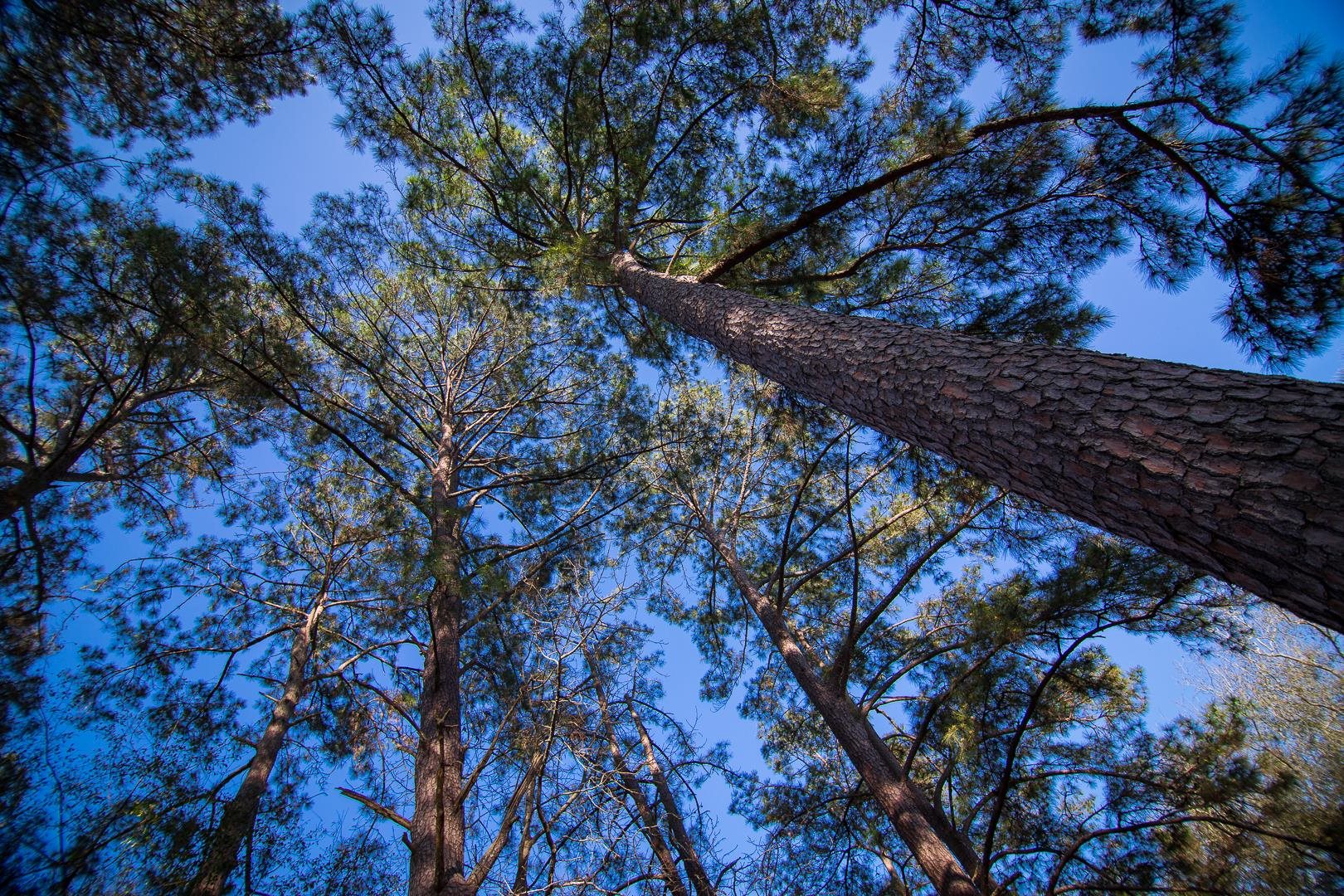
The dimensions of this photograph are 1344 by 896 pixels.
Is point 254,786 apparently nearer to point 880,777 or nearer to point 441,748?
point 441,748

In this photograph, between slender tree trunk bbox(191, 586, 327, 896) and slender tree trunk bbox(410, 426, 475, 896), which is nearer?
slender tree trunk bbox(410, 426, 475, 896)

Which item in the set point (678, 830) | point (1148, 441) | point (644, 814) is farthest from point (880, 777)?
point (1148, 441)

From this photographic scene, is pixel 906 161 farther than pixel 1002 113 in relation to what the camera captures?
Yes

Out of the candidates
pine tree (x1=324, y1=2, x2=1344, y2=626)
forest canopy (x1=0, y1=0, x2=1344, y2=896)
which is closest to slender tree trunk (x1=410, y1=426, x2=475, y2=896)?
forest canopy (x1=0, y1=0, x2=1344, y2=896)

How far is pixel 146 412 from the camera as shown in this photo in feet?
14.8

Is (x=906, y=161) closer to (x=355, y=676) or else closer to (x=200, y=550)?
(x=355, y=676)

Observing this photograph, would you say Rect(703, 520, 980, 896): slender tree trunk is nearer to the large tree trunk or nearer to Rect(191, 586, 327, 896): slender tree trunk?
the large tree trunk

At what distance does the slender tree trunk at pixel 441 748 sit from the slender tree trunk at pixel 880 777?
246 centimetres

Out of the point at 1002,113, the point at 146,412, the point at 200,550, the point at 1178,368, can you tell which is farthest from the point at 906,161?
the point at 200,550

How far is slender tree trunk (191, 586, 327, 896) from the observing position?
2.53 meters

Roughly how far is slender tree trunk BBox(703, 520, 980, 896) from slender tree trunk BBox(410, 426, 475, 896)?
2.46 meters

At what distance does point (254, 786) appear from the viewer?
141 inches

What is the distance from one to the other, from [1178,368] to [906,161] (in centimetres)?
302

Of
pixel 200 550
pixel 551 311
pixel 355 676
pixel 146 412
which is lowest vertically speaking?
pixel 355 676
